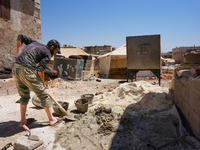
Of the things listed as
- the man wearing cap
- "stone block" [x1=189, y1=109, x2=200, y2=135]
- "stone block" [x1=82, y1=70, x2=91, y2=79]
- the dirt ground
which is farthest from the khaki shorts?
"stone block" [x1=82, y1=70, x2=91, y2=79]

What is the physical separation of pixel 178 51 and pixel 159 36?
50.5 ft

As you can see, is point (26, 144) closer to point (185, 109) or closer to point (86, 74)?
point (185, 109)

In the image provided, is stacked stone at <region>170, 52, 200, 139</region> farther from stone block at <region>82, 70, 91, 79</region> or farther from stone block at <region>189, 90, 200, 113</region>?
stone block at <region>82, 70, 91, 79</region>

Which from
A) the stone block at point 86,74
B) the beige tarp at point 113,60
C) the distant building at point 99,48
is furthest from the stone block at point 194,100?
the distant building at point 99,48

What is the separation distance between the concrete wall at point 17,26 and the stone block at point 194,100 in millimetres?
6234

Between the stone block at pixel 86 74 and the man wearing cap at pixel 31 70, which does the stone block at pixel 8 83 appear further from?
the stone block at pixel 86 74

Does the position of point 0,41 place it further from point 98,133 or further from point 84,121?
point 98,133

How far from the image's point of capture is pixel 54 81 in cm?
741

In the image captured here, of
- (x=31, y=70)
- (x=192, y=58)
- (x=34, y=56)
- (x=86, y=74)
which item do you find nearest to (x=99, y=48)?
(x=86, y=74)

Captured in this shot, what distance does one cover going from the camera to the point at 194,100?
215 centimetres

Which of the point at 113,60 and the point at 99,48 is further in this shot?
the point at 99,48

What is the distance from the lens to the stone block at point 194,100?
2029 mm

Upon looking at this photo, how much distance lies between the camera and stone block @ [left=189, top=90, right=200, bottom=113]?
2029 millimetres

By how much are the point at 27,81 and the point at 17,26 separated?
4.83 m
